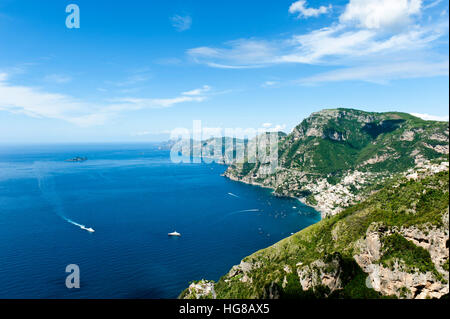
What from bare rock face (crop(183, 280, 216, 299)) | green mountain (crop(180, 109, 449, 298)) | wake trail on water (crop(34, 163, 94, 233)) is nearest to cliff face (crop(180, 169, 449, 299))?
green mountain (crop(180, 109, 449, 298))

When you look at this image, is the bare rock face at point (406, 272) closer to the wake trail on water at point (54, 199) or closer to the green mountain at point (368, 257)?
the green mountain at point (368, 257)

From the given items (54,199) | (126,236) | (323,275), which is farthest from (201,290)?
(54,199)

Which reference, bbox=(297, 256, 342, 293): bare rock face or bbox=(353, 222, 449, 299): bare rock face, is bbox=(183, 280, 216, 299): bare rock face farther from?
bbox=(353, 222, 449, 299): bare rock face

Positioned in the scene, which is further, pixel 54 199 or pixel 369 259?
pixel 54 199

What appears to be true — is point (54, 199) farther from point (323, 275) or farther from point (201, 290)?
point (323, 275)
